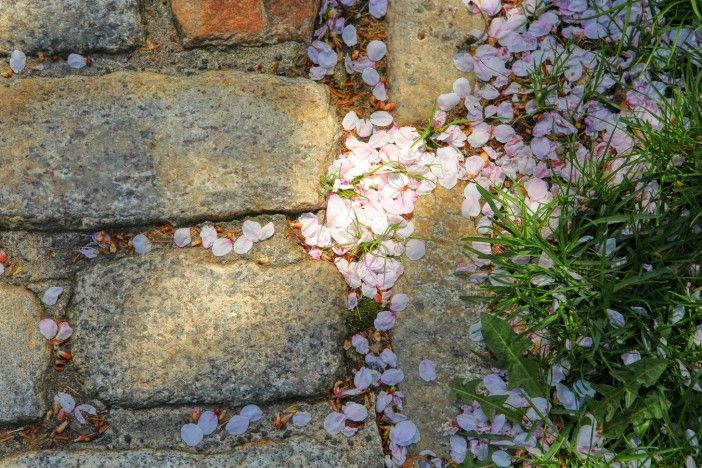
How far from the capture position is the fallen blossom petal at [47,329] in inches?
94.8

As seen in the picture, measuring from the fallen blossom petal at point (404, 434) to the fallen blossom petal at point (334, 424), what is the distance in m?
0.13

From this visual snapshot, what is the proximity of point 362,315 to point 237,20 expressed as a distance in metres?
0.88

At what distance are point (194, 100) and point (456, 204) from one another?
75 cm

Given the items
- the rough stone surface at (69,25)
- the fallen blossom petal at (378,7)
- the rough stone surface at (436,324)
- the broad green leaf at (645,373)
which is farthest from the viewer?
the fallen blossom petal at (378,7)

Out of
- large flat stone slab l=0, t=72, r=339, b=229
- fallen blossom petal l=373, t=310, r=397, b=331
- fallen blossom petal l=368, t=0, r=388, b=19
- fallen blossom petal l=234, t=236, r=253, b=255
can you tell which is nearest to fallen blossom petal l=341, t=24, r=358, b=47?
fallen blossom petal l=368, t=0, r=388, b=19

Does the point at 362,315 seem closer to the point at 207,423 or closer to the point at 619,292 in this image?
the point at 207,423

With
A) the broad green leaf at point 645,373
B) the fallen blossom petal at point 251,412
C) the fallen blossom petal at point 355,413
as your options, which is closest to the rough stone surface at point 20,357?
the fallen blossom petal at point 251,412

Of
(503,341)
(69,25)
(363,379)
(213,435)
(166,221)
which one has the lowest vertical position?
(213,435)

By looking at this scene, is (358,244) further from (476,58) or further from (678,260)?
(678,260)

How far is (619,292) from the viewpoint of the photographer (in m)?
2.40

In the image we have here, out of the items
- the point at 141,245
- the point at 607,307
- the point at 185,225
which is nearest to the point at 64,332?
the point at 141,245

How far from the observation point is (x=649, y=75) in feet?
8.68

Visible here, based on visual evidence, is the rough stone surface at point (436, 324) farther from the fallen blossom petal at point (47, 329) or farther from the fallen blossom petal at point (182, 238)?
the fallen blossom petal at point (47, 329)

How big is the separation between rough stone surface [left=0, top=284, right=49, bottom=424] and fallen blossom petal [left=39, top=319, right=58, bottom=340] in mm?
12
